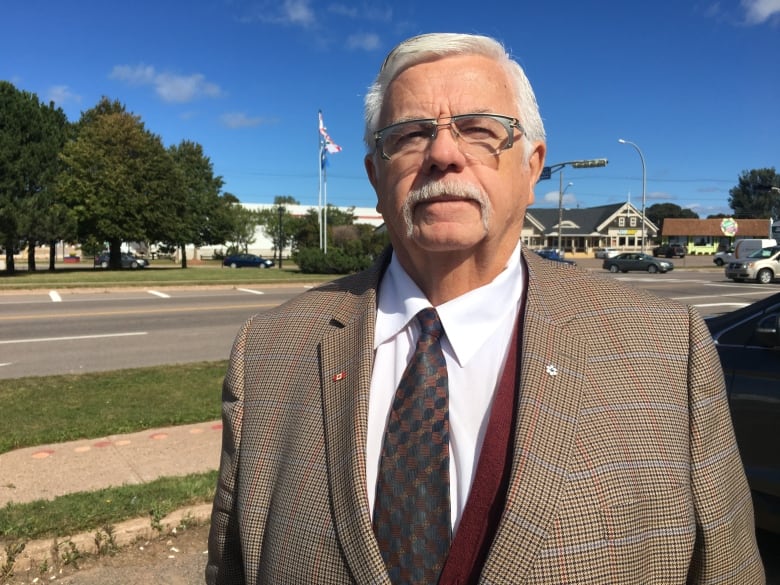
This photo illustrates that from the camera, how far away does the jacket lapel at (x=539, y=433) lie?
4.09 feet

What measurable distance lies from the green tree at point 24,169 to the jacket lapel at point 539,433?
33569 millimetres

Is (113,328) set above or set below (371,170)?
below

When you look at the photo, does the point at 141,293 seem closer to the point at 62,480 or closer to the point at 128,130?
the point at 62,480

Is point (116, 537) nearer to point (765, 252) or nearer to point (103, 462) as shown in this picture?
point (103, 462)

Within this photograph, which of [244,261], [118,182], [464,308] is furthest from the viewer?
[244,261]

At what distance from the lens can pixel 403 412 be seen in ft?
4.77

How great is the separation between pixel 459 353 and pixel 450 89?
2.14ft

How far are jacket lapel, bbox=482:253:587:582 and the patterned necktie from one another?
14 cm

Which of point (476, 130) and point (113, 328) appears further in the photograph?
point (113, 328)

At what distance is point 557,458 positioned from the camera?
1306 millimetres

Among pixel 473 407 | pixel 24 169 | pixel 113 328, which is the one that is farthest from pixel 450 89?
pixel 24 169

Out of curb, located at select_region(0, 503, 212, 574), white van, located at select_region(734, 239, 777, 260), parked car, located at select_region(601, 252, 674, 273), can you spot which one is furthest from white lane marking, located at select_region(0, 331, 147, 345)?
parked car, located at select_region(601, 252, 674, 273)

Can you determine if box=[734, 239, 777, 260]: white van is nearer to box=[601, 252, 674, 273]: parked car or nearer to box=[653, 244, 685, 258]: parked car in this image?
box=[601, 252, 674, 273]: parked car

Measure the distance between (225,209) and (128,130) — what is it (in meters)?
11.5
